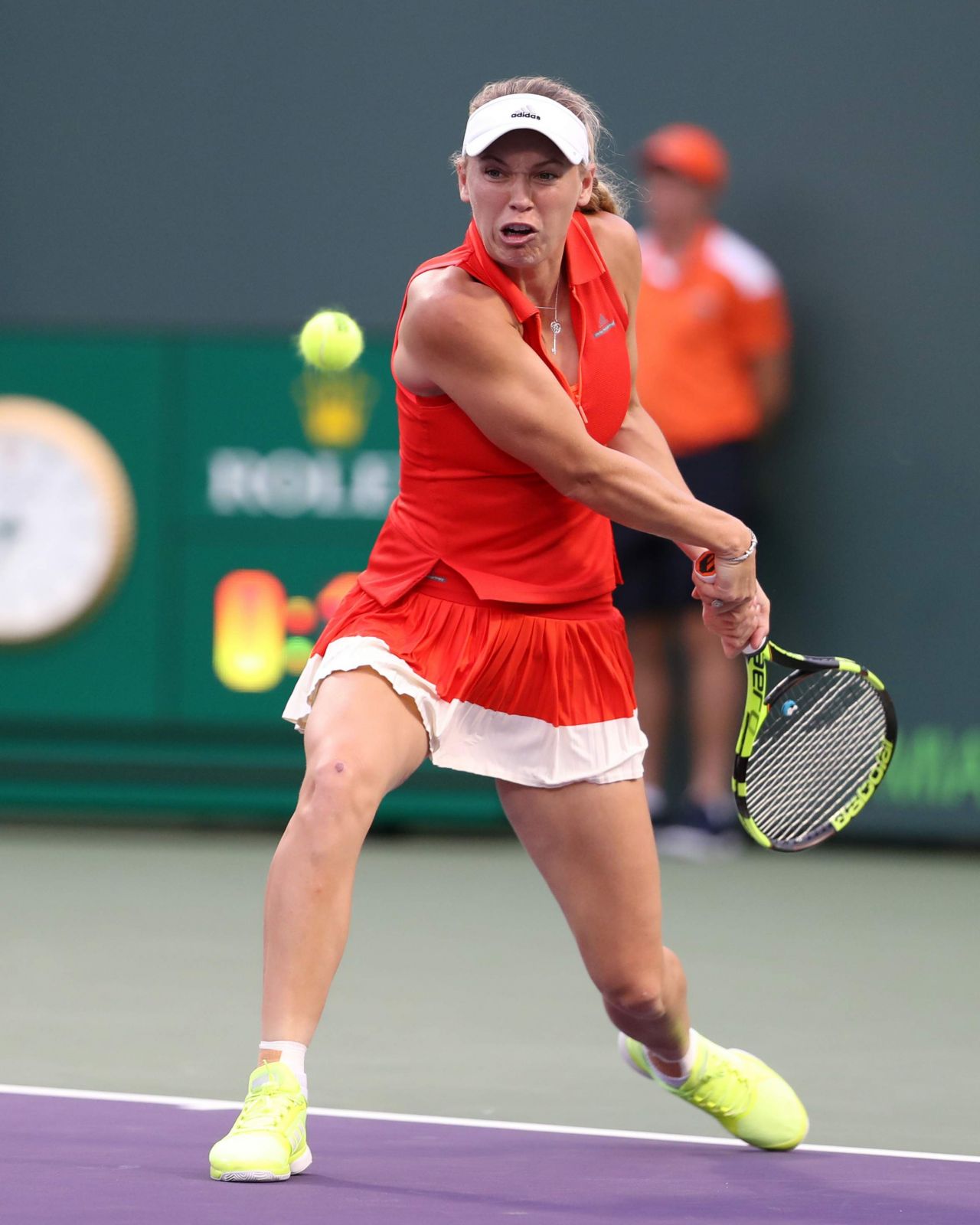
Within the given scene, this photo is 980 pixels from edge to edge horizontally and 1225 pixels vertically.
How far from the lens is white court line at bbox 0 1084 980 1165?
3.46 meters

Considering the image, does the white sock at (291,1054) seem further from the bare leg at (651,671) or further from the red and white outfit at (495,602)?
the bare leg at (651,671)

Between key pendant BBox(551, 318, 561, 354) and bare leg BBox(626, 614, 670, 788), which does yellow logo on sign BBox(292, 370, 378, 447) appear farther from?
key pendant BBox(551, 318, 561, 354)

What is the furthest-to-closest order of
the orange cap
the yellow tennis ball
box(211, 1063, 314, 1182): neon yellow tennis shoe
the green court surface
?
1. the orange cap
2. the green court surface
3. the yellow tennis ball
4. box(211, 1063, 314, 1182): neon yellow tennis shoe

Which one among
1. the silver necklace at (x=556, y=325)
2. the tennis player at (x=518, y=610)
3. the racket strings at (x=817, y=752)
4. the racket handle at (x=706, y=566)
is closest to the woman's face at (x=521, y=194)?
the tennis player at (x=518, y=610)

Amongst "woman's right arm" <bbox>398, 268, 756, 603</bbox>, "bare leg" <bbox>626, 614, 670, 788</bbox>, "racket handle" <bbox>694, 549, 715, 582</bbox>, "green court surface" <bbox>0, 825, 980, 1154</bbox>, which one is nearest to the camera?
"woman's right arm" <bbox>398, 268, 756, 603</bbox>

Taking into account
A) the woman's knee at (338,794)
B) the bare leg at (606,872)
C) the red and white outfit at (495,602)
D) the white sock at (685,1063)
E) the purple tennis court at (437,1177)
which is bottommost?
the purple tennis court at (437,1177)

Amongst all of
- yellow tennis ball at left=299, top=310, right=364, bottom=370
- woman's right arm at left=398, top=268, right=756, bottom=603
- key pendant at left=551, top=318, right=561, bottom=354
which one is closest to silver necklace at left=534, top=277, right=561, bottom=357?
key pendant at left=551, top=318, right=561, bottom=354

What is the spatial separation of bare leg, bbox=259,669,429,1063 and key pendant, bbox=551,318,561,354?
0.62m

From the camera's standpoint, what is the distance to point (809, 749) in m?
3.50

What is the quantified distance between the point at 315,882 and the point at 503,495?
611 millimetres

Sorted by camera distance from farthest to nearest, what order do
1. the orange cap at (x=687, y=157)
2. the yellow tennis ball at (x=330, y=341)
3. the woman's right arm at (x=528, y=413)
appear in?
the orange cap at (x=687, y=157) → the yellow tennis ball at (x=330, y=341) → the woman's right arm at (x=528, y=413)

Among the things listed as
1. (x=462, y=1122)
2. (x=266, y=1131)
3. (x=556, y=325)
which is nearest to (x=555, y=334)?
(x=556, y=325)

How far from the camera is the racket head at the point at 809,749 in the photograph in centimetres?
333

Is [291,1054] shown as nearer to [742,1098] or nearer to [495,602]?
[495,602]
